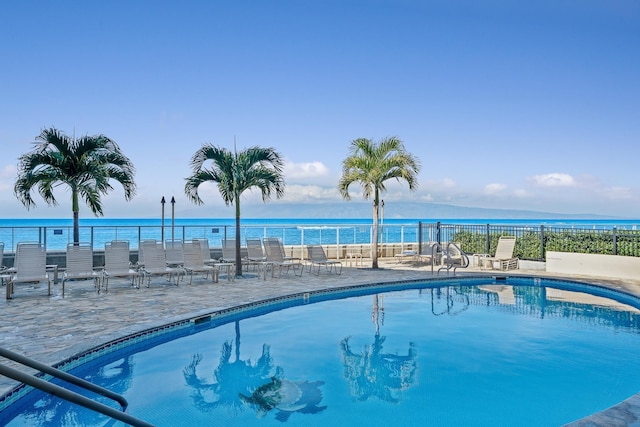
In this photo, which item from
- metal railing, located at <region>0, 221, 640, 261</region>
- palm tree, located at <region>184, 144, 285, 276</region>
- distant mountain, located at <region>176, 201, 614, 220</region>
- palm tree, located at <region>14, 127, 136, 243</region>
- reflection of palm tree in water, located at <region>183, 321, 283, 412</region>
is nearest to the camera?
reflection of palm tree in water, located at <region>183, 321, 283, 412</region>

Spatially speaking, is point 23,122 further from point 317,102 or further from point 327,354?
point 327,354

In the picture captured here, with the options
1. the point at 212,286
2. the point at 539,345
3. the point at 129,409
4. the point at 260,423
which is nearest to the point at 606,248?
the point at 539,345

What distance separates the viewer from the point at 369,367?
5570mm

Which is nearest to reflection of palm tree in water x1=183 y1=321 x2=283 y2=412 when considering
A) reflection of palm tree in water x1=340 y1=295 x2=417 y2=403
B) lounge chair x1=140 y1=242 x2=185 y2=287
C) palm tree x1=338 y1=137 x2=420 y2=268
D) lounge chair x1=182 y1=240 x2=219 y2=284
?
reflection of palm tree in water x1=340 y1=295 x2=417 y2=403

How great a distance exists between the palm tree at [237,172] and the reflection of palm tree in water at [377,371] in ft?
19.5

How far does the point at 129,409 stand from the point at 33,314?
3.86 m

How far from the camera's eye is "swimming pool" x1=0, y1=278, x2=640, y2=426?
4.25 metres

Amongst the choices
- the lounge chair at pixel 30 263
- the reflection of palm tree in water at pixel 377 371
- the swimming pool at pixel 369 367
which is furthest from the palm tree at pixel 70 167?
the reflection of palm tree in water at pixel 377 371

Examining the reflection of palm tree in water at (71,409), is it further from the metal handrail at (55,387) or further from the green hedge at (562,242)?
the green hedge at (562,242)

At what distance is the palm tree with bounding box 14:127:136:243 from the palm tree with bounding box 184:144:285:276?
1.96 meters

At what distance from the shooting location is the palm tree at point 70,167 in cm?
1030

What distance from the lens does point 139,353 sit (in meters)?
5.70

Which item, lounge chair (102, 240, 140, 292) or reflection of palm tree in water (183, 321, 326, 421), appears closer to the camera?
reflection of palm tree in water (183, 321, 326, 421)

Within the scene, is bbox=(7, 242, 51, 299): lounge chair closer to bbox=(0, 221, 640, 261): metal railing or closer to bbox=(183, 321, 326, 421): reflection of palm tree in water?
bbox=(0, 221, 640, 261): metal railing
